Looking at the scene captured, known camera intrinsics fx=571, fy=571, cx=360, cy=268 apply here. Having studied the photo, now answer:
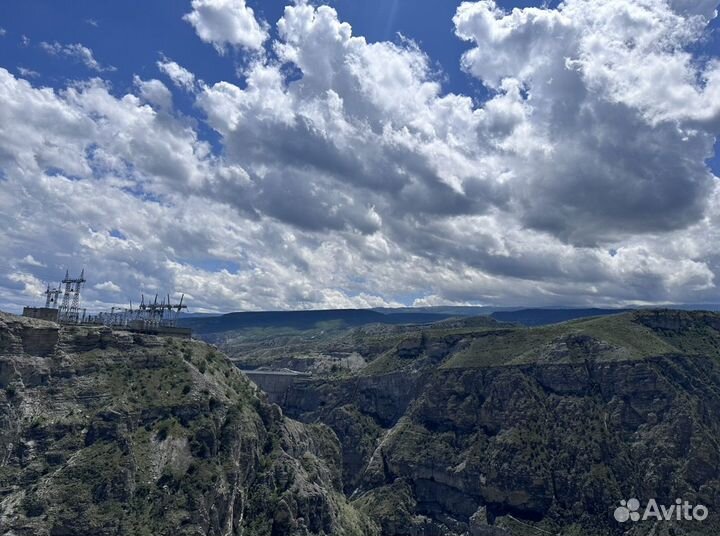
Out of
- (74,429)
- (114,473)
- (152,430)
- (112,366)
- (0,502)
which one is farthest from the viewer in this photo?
(112,366)

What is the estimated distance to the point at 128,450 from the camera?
152500 mm

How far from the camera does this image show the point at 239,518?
167m

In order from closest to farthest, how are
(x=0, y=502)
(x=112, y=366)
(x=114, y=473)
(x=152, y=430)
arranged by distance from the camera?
(x=0, y=502) → (x=114, y=473) → (x=152, y=430) → (x=112, y=366)

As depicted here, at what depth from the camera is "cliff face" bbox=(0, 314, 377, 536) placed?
138250mm

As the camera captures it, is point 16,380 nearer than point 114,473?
No

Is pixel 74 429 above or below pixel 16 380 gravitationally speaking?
below

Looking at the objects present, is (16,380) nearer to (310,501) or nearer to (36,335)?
(36,335)

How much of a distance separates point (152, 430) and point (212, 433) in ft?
57.0

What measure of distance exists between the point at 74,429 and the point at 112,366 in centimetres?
2917

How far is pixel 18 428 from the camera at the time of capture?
147875 mm

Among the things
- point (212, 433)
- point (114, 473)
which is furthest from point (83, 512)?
point (212, 433)

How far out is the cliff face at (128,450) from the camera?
454 feet

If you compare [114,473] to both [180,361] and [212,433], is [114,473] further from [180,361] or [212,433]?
[180,361]

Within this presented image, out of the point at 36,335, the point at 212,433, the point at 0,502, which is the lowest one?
the point at 0,502
